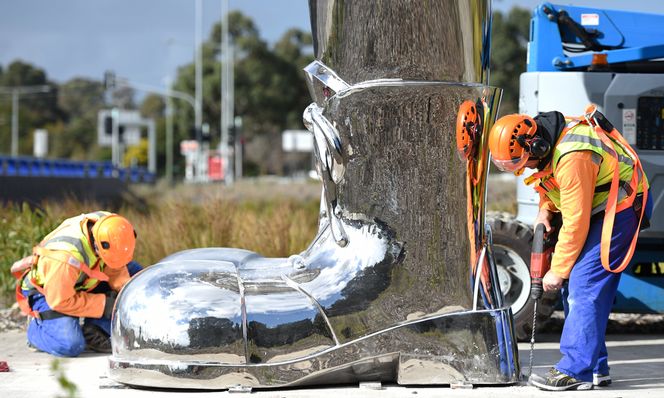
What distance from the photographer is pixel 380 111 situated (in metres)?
4.86

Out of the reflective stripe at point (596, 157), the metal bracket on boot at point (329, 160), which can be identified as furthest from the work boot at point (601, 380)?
the metal bracket on boot at point (329, 160)

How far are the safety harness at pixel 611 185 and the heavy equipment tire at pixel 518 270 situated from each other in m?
1.70

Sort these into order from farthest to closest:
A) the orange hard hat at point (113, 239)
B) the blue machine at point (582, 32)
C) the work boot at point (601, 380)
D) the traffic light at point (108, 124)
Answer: the traffic light at point (108, 124), the blue machine at point (582, 32), the orange hard hat at point (113, 239), the work boot at point (601, 380)

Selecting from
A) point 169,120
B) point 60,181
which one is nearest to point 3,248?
point 60,181

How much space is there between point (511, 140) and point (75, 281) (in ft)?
9.83

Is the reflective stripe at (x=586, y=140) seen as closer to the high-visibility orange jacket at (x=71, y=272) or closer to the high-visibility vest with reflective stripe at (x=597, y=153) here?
the high-visibility vest with reflective stripe at (x=597, y=153)

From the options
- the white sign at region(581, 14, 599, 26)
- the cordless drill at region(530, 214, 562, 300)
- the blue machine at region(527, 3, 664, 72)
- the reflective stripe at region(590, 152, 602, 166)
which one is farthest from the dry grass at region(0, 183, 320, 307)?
the reflective stripe at region(590, 152, 602, 166)

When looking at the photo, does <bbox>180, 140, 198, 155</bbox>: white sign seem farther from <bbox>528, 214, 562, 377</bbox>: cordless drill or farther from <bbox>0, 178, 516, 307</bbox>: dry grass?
<bbox>528, 214, 562, 377</bbox>: cordless drill

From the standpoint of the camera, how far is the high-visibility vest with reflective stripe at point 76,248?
6074 millimetres

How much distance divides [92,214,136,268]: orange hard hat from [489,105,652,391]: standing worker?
2.49 meters

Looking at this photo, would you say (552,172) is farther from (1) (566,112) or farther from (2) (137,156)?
(2) (137,156)

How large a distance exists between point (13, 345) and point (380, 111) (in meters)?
3.41

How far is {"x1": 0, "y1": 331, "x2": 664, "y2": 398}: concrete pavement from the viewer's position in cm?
479

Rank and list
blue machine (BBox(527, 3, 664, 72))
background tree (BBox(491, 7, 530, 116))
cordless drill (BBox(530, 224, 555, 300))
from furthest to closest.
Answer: background tree (BBox(491, 7, 530, 116)), blue machine (BBox(527, 3, 664, 72)), cordless drill (BBox(530, 224, 555, 300))
